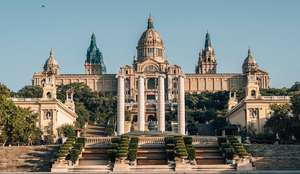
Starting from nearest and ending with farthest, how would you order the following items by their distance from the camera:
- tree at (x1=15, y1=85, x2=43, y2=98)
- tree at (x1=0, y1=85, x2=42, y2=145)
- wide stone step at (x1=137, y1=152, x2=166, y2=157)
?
wide stone step at (x1=137, y1=152, x2=166, y2=157) → tree at (x1=0, y1=85, x2=42, y2=145) → tree at (x1=15, y1=85, x2=43, y2=98)

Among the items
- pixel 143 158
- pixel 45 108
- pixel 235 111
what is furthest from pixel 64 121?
pixel 143 158

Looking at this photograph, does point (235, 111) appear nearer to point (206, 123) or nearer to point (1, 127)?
point (206, 123)

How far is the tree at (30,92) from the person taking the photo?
157 m

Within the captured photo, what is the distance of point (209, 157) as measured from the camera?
63.2 m

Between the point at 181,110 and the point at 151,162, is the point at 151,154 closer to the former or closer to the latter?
the point at 151,162

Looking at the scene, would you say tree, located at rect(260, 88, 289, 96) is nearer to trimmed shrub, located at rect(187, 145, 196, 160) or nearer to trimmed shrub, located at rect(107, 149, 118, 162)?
trimmed shrub, located at rect(187, 145, 196, 160)

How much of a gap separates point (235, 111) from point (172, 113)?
34114 millimetres

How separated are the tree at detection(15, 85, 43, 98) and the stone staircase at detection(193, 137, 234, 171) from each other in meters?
92.4

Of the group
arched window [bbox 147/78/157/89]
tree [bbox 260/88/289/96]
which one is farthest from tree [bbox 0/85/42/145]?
arched window [bbox 147/78/157/89]

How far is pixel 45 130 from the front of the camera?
391 ft

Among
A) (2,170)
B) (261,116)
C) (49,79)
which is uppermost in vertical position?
(49,79)

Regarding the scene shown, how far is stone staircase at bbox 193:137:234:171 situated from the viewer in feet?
190

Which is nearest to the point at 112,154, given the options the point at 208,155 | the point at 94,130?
the point at 208,155

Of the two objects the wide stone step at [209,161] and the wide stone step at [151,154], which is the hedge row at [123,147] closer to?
the wide stone step at [151,154]
